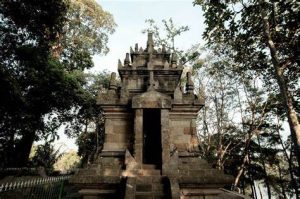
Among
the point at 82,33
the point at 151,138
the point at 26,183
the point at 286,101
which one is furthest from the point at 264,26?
the point at 82,33

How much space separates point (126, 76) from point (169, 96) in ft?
5.68

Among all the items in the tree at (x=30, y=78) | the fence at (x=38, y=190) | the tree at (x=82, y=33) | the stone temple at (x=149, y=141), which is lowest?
the fence at (x=38, y=190)

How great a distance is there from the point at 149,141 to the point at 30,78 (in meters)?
9.87

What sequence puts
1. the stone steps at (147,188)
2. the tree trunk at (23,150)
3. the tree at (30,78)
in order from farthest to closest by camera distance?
the tree trunk at (23,150), the tree at (30,78), the stone steps at (147,188)

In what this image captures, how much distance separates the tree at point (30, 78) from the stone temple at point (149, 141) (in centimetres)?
624

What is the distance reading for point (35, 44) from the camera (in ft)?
46.0

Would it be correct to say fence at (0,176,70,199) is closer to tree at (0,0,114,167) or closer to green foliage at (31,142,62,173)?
tree at (0,0,114,167)

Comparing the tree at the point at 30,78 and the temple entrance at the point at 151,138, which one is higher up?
the tree at the point at 30,78

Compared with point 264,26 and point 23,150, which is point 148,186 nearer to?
point 264,26

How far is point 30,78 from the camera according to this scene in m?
14.5

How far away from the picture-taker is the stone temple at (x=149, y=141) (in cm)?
607

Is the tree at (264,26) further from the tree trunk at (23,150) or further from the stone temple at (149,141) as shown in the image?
the tree trunk at (23,150)

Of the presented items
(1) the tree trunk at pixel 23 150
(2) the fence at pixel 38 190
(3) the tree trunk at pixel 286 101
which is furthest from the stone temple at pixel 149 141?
(1) the tree trunk at pixel 23 150

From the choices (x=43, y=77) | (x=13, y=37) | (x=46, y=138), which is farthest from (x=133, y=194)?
(x=46, y=138)
